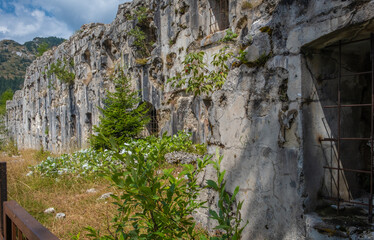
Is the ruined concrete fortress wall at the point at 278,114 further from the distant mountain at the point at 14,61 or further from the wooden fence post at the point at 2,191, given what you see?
the distant mountain at the point at 14,61

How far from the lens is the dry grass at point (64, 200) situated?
3588 mm

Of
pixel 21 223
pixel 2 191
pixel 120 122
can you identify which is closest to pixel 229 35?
pixel 120 122

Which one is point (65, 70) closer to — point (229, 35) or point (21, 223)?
point (229, 35)

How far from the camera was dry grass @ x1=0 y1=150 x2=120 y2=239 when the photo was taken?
11.8ft

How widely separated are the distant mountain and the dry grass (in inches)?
2621

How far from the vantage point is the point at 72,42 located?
46.5ft

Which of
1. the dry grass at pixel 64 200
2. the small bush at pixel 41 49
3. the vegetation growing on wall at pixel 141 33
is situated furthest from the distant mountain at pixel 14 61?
the dry grass at pixel 64 200

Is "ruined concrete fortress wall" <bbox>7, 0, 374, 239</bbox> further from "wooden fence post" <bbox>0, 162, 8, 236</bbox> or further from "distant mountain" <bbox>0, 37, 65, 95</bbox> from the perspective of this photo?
"distant mountain" <bbox>0, 37, 65, 95</bbox>

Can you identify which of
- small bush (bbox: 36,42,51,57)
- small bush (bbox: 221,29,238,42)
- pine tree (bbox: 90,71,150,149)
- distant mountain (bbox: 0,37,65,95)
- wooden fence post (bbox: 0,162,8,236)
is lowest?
wooden fence post (bbox: 0,162,8,236)

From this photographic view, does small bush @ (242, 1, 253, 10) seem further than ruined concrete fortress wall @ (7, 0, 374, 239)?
Yes

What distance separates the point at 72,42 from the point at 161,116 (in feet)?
28.3

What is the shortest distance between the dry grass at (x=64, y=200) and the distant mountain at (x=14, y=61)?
218ft

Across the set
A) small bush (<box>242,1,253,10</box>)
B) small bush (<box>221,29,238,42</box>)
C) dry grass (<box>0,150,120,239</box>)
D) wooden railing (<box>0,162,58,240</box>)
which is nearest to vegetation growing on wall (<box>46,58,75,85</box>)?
dry grass (<box>0,150,120,239</box>)

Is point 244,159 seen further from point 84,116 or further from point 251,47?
point 84,116
